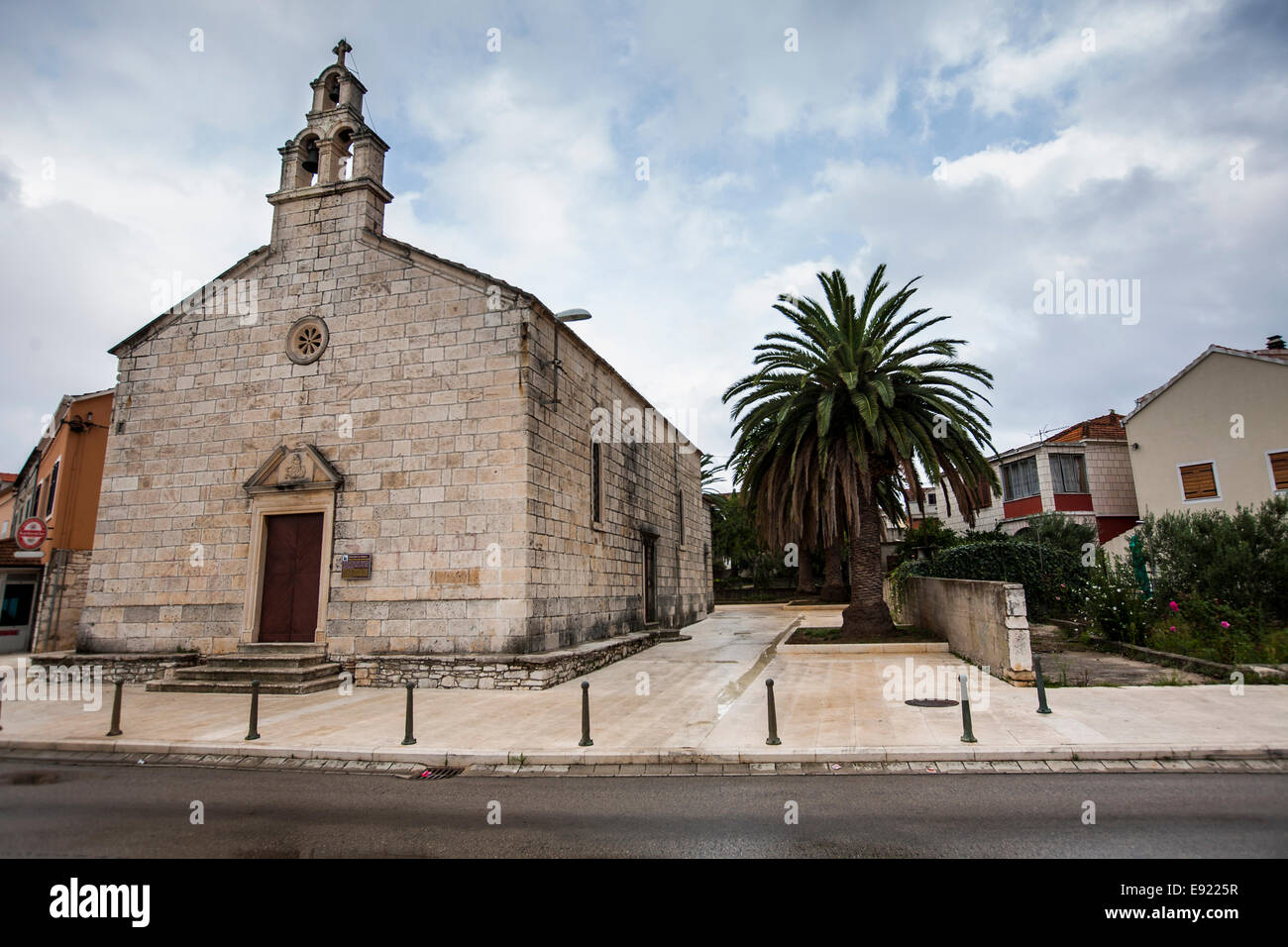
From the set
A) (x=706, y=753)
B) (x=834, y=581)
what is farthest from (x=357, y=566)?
(x=834, y=581)

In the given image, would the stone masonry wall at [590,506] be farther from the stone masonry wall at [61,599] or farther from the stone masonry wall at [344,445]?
the stone masonry wall at [61,599]

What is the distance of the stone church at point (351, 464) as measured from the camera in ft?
42.3

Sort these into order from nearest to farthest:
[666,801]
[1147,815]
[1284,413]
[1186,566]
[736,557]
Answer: [1147,815] → [666,801] → [1186,566] → [1284,413] → [736,557]

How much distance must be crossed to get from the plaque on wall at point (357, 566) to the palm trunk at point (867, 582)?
1057cm

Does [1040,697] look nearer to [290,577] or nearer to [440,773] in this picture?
[440,773]

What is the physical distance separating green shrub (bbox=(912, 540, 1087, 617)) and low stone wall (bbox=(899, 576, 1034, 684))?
3028mm

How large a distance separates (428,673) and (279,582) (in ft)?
13.8

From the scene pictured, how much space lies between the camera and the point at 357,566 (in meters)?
13.3

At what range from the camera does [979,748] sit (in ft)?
23.5

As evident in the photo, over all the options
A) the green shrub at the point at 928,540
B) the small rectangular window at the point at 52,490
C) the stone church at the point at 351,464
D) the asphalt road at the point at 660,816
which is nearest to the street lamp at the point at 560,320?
the stone church at the point at 351,464

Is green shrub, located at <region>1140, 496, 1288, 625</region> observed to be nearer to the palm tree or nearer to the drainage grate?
the palm tree
